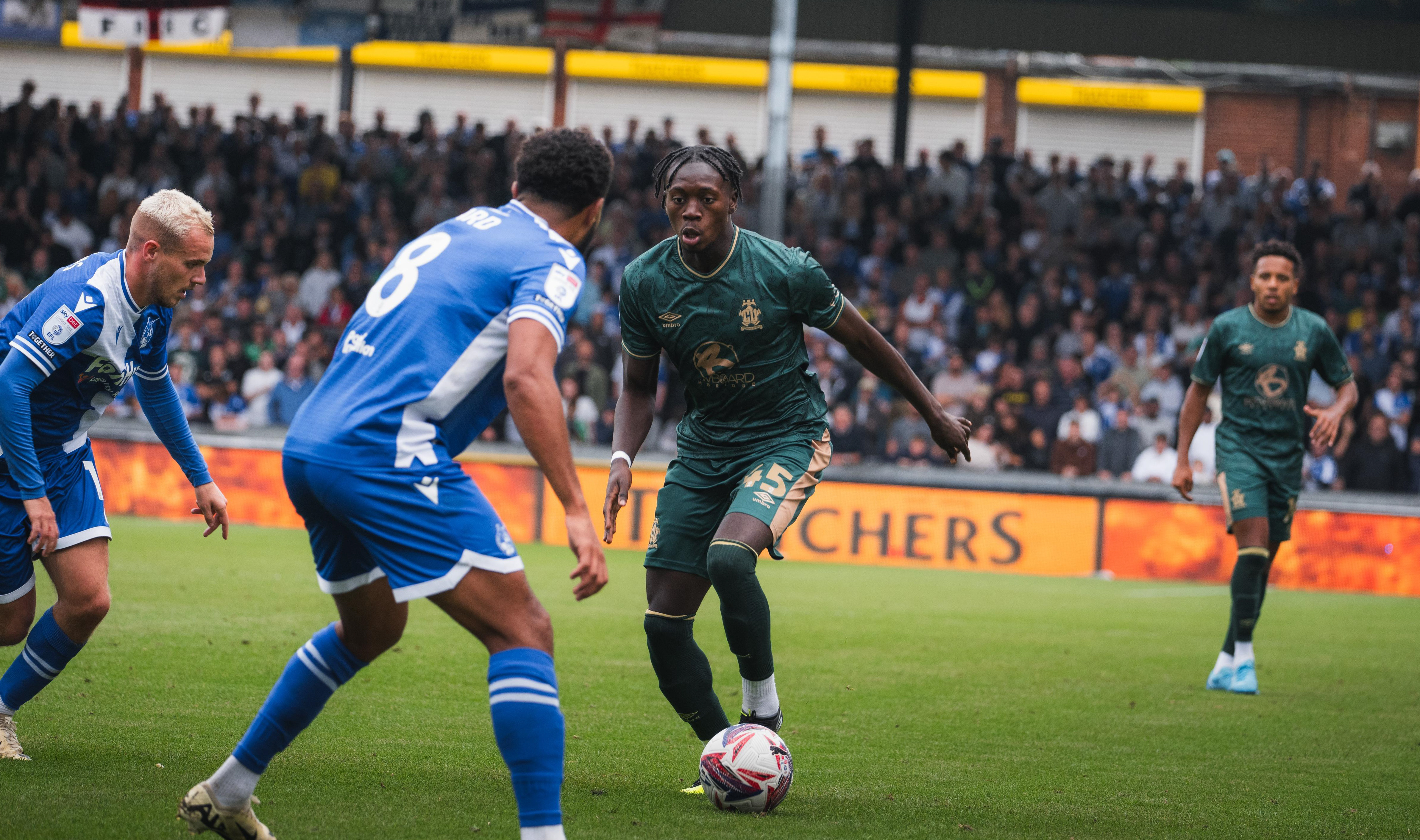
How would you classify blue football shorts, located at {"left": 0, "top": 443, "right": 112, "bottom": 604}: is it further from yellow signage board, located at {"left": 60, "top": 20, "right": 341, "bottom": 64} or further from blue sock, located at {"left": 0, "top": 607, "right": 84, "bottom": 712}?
yellow signage board, located at {"left": 60, "top": 20, "right": 341, "bottom": 64}

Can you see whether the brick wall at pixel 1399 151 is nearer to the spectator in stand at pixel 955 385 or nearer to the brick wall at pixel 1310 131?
the brick wall at pixel 1310 131

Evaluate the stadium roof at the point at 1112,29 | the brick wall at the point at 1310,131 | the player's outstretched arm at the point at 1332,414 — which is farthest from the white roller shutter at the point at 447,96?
the player's outstretched arm at the point at 1332,414

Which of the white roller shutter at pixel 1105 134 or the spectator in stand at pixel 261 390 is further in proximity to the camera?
the white roller shutter at pixel 1105 134

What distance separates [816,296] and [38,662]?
3.25 meters

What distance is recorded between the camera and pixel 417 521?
3.68 meters

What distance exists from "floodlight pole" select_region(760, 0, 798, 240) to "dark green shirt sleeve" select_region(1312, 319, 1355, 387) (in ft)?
33.1

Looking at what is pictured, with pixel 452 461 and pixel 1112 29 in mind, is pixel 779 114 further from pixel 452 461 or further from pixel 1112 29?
pixel 452 461

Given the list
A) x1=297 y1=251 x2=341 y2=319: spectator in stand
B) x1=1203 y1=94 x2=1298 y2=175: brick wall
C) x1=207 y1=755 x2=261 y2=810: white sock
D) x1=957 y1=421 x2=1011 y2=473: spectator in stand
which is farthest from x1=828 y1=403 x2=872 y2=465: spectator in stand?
x1=1203 y1=94 x2=1298 y2=175: brick wall

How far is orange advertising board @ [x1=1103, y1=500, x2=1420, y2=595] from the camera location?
15430 mm

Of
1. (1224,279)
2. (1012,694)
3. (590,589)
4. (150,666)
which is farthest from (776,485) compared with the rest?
(1224,279)

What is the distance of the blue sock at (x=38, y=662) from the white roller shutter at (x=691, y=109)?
32.5 metres

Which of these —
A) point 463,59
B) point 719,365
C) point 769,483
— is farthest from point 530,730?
point 463,59

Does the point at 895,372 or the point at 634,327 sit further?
the point at 634,327

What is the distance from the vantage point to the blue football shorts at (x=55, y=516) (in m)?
4.98
